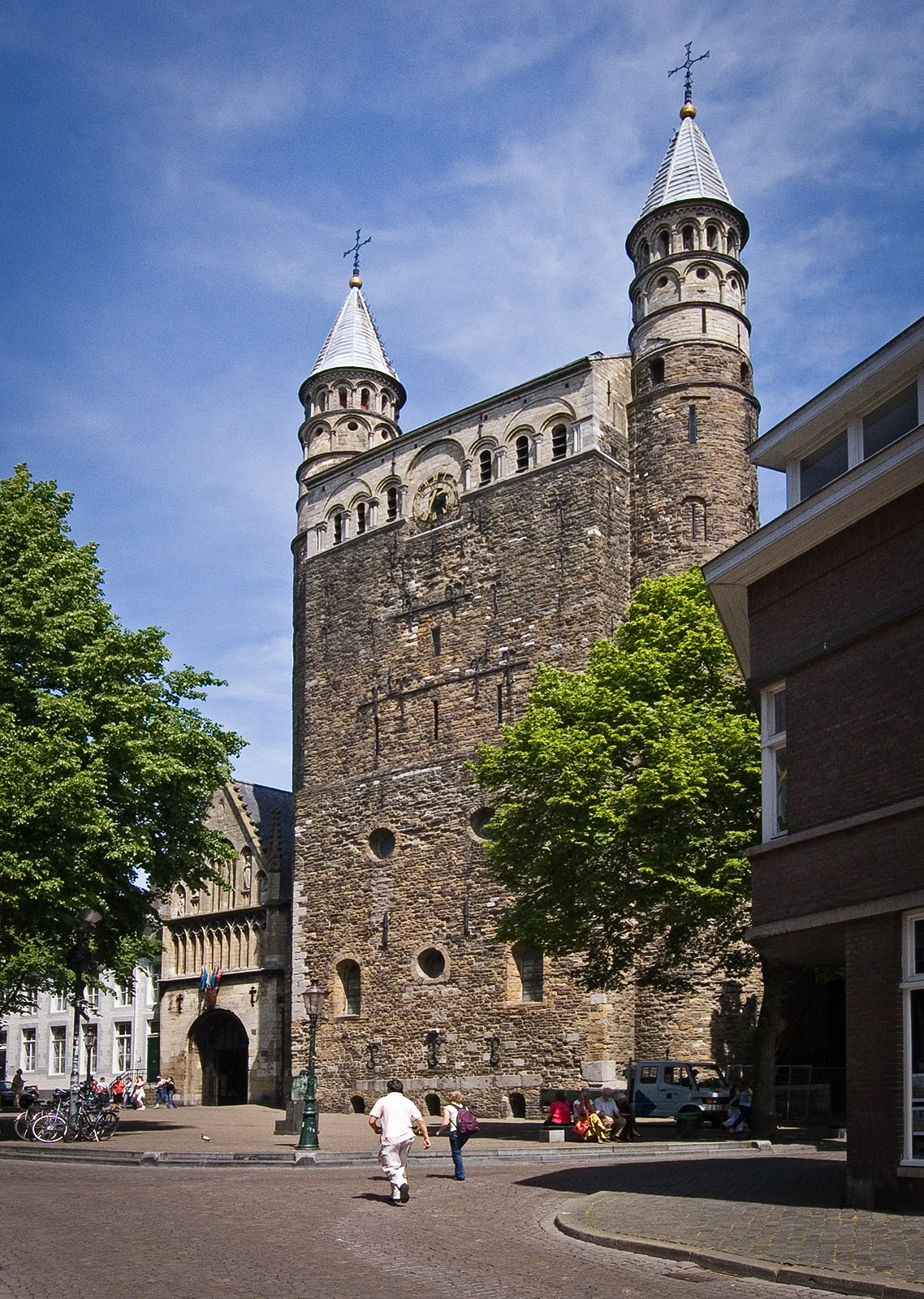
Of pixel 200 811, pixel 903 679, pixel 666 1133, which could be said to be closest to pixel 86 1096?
pixel 200 811

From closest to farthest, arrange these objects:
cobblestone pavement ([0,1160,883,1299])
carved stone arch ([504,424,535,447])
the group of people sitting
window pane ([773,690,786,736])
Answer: cobblestone pavement ([0,1160,883,1299])
window pane ([773,690,786,736])
the group of people sitting
carved stone arch ([504,424,535,447])

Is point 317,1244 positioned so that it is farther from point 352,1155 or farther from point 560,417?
point 560,417

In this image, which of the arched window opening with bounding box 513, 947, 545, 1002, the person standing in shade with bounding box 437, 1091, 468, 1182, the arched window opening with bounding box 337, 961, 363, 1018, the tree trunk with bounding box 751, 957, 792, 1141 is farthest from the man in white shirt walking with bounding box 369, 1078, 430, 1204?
the arched window opening with bounding box 337, 961, 363, 1018

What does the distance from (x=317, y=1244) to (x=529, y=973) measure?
78.0 ft

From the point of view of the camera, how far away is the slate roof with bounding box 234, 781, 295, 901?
1803 inches

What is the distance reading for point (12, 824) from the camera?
951 inches

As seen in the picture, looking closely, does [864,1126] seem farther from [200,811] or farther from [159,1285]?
[200,811]

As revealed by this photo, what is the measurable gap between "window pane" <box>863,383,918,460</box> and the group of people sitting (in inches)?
557

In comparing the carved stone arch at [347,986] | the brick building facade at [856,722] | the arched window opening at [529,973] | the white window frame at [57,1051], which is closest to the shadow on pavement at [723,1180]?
the brick building facade at [856,722]

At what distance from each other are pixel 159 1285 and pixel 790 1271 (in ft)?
14.0

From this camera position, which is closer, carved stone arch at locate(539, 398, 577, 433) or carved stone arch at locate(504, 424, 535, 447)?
carved stone arch at locate(539, 398, 577, 433)

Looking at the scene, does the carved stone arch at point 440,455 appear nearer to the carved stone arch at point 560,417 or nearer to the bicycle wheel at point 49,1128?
the carved stone arch at point 560,417

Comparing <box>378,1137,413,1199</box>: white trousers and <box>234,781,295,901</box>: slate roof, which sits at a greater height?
<box>234,781,295,901</box>: slate roof

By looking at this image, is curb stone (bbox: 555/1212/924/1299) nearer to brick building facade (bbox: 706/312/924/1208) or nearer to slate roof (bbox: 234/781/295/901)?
brick building facade (bbox: 706/312/924/1208)
